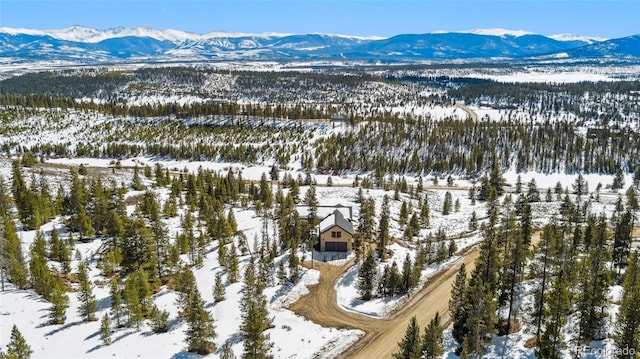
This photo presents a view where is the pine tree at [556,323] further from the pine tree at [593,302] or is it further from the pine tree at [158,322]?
the pine tree at [158,322]

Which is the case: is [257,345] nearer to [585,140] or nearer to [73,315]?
[73,315]

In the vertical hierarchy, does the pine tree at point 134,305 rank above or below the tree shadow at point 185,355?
above

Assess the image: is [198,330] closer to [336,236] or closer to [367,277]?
[367,277]

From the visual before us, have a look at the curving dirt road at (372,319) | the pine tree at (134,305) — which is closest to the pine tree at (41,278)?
the pine tree at (134,305)

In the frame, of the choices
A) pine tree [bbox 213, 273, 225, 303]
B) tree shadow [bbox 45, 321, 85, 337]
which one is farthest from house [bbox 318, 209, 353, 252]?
tree shadow [bbox 45, 321, 85, 337]

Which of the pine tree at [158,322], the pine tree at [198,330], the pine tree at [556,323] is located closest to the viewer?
the pine tree at [556,323]

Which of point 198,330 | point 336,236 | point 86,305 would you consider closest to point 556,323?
point 198,330

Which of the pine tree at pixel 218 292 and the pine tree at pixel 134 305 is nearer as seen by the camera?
the pine tree at pixel 134 305
